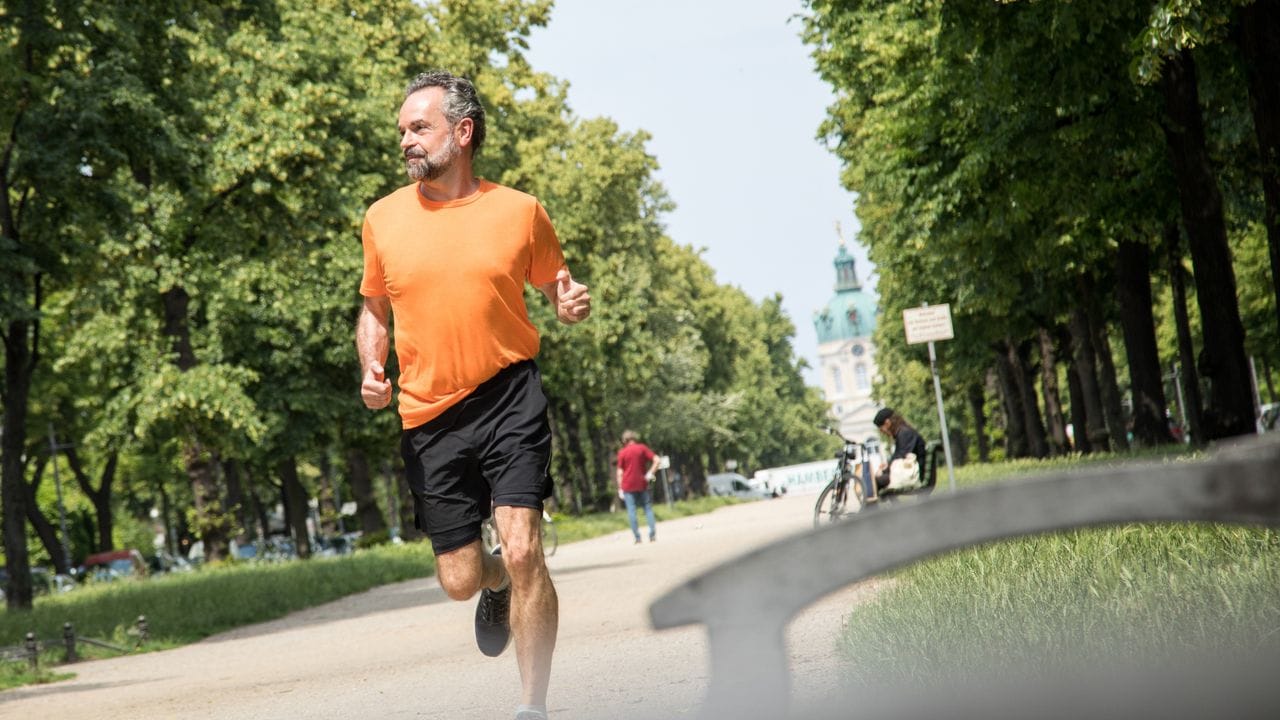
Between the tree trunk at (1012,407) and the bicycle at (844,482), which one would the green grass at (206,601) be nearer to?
the bicycle at (844,482)

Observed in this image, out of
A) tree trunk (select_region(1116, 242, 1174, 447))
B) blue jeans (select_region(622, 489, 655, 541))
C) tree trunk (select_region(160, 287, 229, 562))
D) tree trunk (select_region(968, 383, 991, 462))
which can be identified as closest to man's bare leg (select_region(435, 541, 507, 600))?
tree trunk (select_region(1116, 242, 1174, 447))

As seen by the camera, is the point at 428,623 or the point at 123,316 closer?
the point at 428,623

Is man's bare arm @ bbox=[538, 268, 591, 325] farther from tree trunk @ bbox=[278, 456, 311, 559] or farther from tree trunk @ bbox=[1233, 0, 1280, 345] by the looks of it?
tree trunk @ bbox=[278, 456, 311, 559]

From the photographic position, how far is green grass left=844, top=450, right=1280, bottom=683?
1188 millimetres

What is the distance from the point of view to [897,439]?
1714cm

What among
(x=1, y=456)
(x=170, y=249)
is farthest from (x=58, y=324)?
(x=1, y=456)

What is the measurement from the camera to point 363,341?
5.93 meters

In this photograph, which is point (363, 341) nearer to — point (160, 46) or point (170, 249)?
point (160, 46)

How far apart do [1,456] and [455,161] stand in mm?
17138

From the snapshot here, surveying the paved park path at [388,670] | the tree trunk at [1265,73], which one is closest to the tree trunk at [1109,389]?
the paved park path at [388,670]

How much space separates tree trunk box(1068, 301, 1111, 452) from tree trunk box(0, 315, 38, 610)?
20.9 m

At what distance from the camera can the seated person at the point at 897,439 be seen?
16844 mm

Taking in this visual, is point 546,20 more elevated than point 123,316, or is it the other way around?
point 546,20

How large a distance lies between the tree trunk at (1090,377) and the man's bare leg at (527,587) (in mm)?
29397
